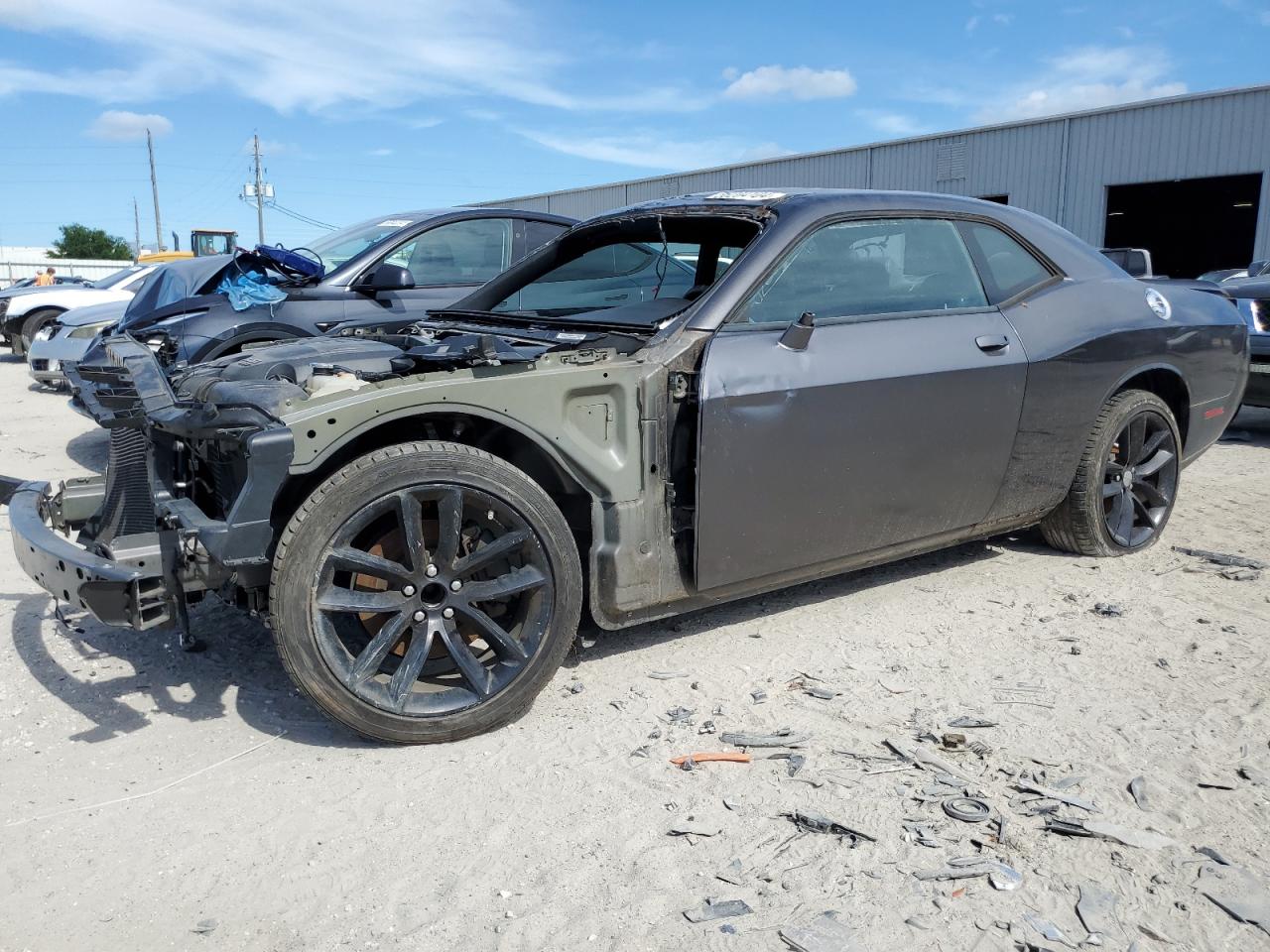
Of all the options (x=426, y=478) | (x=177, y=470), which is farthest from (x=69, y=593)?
(x=426, y=478)

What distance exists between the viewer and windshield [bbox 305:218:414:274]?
6.76 m

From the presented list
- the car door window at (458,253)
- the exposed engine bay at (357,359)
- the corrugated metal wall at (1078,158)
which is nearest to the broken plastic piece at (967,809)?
the exposed engine bay at (357,359)

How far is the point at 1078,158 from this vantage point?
20500mm

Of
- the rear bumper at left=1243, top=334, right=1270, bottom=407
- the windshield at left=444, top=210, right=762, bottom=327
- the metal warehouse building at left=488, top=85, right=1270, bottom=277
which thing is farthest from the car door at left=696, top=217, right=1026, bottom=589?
the metal warehouse building at left=488, top=85, right=1270, bottom=277

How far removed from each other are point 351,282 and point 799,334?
3743 mm

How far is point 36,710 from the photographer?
327 centimetres

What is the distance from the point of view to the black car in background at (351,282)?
235 inches

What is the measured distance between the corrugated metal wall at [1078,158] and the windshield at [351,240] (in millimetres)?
16717

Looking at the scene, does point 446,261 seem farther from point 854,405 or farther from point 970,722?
point 970,722

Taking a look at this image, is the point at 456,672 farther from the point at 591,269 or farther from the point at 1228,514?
the point at 1228,514

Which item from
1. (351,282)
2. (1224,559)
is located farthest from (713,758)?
(351,282)

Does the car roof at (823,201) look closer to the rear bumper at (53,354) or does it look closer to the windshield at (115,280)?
the rear bumper at (53,354)

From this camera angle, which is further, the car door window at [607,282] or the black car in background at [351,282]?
the black car in background at [351,282]

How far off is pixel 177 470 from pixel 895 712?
2.53 metres
